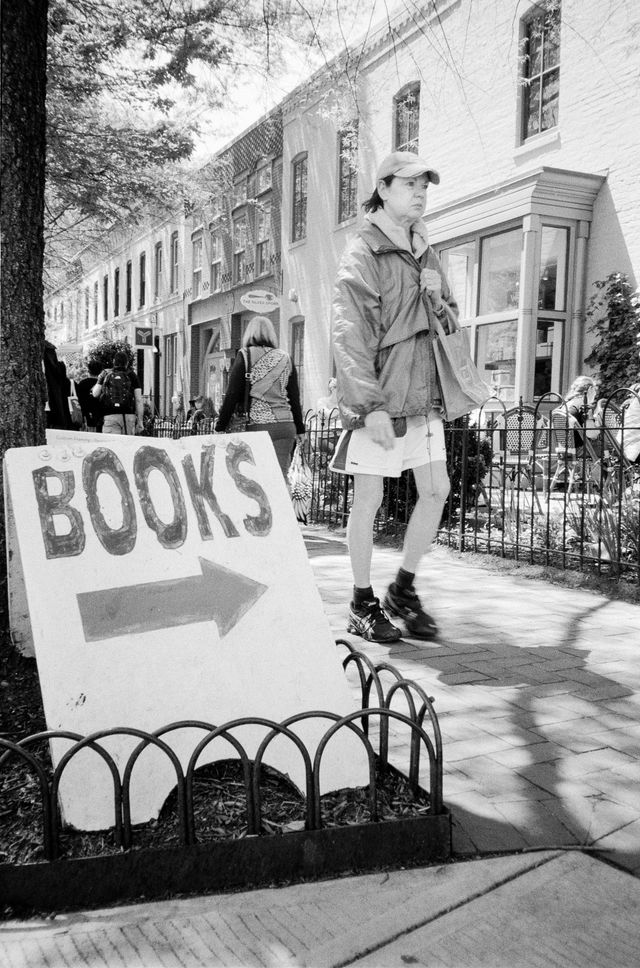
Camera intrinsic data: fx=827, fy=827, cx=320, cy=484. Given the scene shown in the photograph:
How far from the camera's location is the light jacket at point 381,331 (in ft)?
11.6

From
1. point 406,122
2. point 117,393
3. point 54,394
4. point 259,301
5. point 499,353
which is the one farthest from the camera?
point 406,122

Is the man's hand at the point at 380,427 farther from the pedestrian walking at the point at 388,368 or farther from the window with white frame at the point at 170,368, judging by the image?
the window with white frame at the point at 170,368

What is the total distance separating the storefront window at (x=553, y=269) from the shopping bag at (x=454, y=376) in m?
8.79

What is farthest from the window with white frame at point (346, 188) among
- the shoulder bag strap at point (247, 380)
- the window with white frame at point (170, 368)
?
the window with white frame at point (170, 368)

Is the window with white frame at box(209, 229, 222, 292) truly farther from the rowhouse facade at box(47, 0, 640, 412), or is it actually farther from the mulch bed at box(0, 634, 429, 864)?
the mulch bed at box(0, 634, 429, 864)

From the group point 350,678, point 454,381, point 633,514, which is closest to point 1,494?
point 350,678

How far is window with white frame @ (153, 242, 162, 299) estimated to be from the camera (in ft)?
102

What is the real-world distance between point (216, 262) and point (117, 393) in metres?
17.8

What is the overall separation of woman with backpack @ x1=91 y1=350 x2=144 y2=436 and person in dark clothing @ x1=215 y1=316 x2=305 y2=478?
9.09ft

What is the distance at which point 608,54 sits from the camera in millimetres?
11219

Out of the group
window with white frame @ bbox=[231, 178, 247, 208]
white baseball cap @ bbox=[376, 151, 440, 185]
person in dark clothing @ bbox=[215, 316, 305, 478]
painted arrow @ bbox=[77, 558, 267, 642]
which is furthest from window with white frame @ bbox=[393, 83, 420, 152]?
painted arrow @ bbox=[77, 558, 267, 642]

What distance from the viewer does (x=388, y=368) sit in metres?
3.62

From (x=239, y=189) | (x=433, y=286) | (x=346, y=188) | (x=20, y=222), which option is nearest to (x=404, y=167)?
(x=433, y=286)

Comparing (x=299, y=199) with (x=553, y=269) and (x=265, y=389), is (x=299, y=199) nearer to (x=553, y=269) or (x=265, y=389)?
(x=553, y=269)
